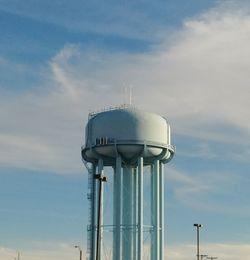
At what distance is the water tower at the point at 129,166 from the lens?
81688 mm

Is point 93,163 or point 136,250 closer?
point 136,250

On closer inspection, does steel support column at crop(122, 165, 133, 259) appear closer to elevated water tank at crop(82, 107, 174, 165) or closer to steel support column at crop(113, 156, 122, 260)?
steel support column at crop(113, 156, 122, 260)

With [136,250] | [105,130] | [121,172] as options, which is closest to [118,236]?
[136,250]

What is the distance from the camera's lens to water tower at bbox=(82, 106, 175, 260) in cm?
8169

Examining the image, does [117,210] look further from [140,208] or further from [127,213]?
[140,208]

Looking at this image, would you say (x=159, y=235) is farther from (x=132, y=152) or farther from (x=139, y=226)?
(x=132, y=152)

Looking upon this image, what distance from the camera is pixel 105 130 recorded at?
83.9m

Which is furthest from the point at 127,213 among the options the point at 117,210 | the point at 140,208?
the point at 140,208

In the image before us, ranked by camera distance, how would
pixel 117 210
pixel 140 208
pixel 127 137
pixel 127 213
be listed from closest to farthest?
pixel 140 208 → pixel 117 210 → pixel 127 137 → pixel 127 213

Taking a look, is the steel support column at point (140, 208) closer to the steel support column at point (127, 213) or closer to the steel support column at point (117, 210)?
the steel support column at point (127, 213)

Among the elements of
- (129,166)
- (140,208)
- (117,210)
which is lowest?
(117,210)

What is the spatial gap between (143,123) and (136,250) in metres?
15.9

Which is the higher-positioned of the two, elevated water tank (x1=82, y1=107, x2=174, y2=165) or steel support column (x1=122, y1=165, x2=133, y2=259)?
elevated water tank (x1=82, y1=107, x2=174, y2=165)

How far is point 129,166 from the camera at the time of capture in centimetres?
8562
